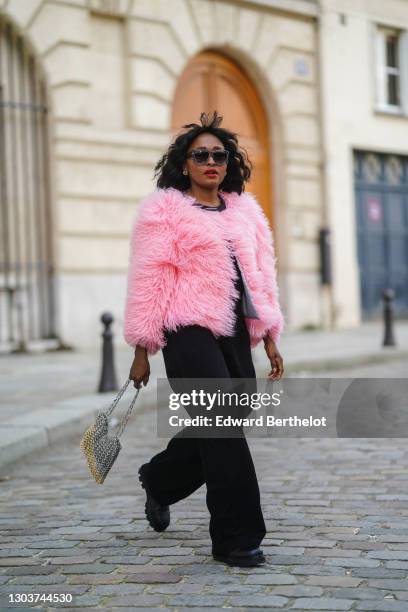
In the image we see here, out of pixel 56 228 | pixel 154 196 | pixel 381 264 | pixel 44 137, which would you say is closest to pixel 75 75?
pixel 44 137

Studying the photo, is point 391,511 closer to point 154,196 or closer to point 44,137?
point 154,196

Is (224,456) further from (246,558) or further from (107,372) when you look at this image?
(107,372)

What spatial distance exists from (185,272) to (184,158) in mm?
537

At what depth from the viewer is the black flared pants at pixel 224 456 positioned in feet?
13.2

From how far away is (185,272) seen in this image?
425cm

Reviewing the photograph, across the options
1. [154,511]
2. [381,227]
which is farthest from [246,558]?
[381,227]

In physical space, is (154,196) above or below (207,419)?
above

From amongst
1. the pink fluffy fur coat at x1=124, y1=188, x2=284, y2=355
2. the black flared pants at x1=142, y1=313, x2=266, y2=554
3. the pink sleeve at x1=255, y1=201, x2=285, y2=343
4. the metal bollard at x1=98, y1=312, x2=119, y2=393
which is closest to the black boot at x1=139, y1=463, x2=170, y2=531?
the black flared pants at x1=142, y1=313, x2=266, y2=554

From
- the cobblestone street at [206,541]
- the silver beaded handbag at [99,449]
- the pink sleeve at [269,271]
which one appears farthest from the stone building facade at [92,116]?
the pink sleeve at [269,271]

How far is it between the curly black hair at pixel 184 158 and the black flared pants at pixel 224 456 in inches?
26.3

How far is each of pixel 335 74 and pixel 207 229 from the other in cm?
1537

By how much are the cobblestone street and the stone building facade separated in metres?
8.29

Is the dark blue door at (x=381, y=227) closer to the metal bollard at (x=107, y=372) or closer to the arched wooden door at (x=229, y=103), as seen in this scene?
the arched wooden door at (x=229, y=103)

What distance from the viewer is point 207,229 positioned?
4.27 metres
